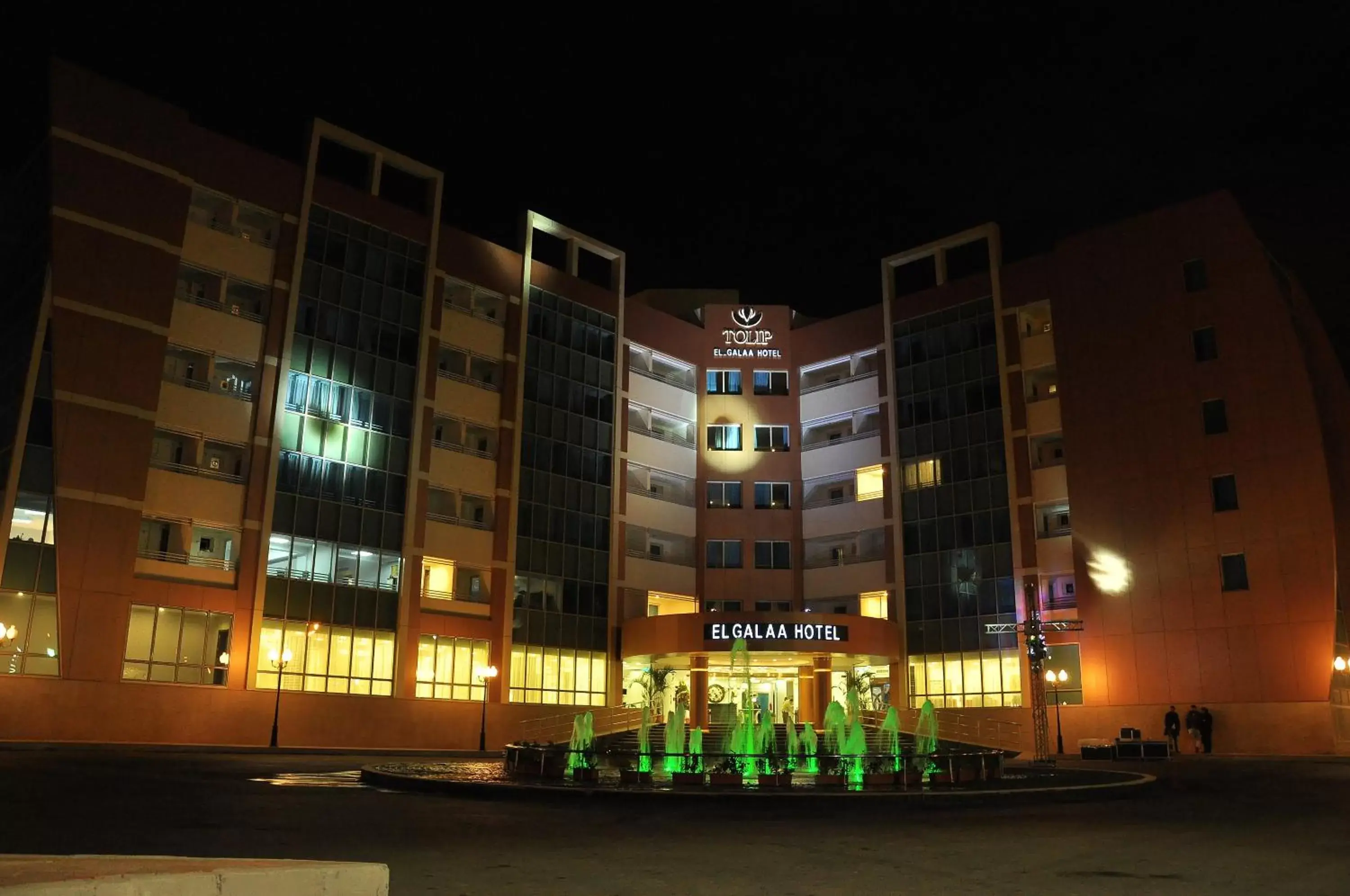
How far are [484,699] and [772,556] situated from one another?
67.4ft

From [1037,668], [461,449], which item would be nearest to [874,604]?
[1037,668]

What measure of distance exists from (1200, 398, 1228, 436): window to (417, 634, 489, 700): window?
118 ft

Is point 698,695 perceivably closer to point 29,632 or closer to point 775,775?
point 29,632

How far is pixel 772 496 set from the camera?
63.2m

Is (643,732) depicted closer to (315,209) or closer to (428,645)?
(428,645)

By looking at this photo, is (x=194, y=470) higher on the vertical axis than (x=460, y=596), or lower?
higher

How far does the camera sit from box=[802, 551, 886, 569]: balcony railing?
59.4 metres

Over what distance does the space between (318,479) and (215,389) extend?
5688 millimetres

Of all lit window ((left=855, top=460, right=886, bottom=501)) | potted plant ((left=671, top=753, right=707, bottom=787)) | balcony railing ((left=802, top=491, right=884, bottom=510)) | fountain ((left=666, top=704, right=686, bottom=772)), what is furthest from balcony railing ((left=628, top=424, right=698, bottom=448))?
potted plant ((left=671, top=753, right=707, bottom=787))

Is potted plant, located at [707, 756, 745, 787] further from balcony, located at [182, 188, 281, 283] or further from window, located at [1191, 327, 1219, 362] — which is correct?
window, located at [1191, 327, 1219, 362]

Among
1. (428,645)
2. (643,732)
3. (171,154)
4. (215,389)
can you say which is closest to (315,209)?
(171,154)

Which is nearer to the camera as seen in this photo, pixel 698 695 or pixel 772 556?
pixel 698 695

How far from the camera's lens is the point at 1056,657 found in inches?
Result: 1996

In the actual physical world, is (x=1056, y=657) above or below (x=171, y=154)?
below
